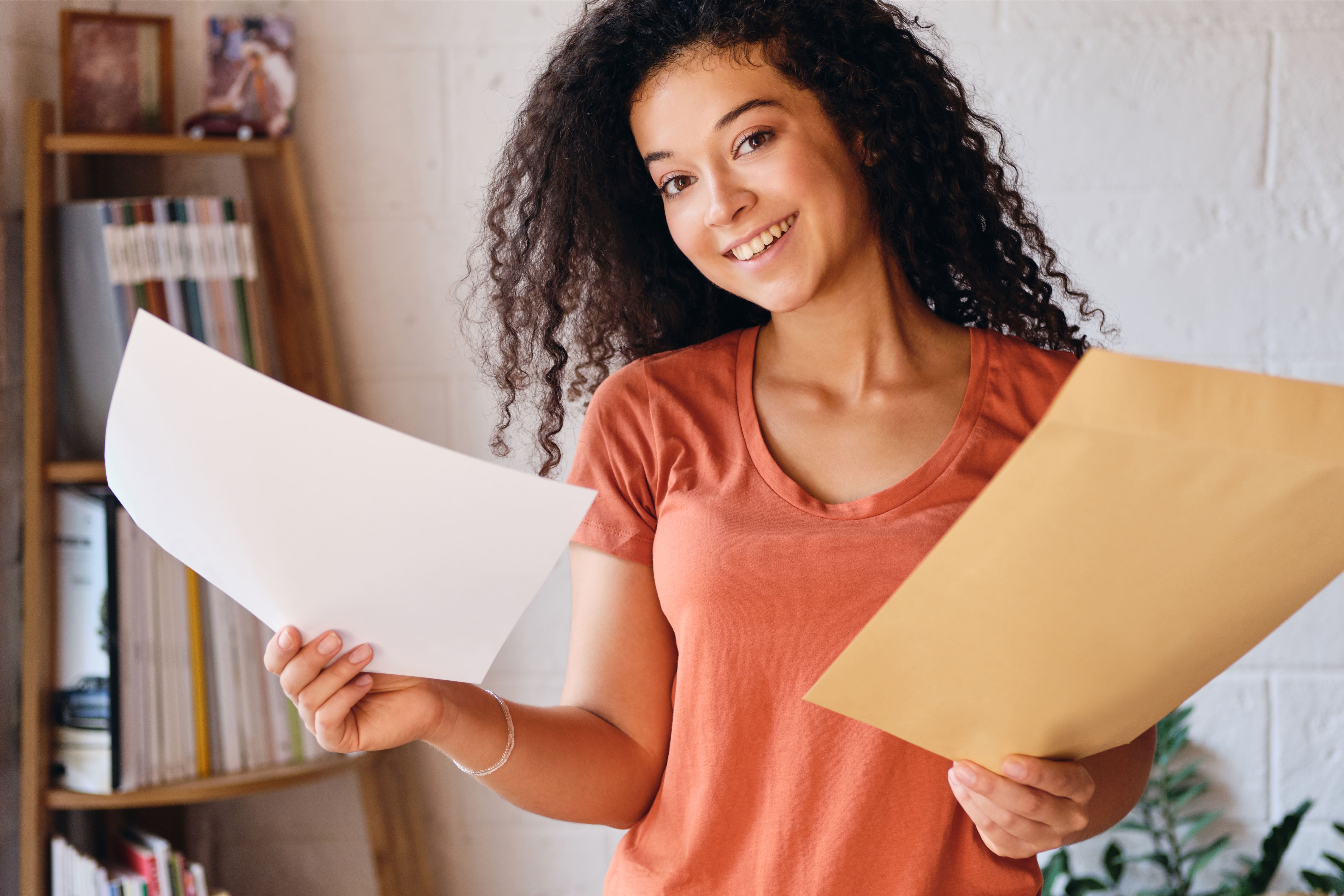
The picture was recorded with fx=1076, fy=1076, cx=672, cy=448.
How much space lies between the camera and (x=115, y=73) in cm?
164

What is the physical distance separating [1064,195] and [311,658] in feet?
4.44

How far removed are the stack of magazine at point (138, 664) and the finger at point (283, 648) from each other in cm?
91

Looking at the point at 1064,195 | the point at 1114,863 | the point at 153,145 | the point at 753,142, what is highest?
the point at 153,145

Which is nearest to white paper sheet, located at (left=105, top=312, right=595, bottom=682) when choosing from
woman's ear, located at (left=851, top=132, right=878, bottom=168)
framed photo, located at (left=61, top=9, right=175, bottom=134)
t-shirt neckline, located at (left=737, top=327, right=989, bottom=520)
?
t-shirt neckline, located at (left=737, top=327, right=989, bottom=520)

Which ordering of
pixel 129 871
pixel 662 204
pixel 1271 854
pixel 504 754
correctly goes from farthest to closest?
pixel 129 871
pixel 1271 854
pixel 662 204
pixel 504 754

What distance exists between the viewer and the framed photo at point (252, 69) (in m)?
1.65

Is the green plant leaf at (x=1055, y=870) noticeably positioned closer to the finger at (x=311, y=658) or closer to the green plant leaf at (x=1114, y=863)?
the green plant leaf at (x=1114, y=863)

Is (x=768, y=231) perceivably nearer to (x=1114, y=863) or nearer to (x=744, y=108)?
(x=744, y=108)

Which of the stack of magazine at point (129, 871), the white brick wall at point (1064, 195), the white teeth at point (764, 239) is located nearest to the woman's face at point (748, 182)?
the white teeth at point (764, 239)

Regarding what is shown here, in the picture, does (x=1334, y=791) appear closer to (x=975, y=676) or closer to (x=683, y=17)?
(x=975, y=676)

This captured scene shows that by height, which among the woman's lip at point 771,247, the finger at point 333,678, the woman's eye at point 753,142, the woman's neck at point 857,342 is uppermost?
the woman's eye at point 753,142

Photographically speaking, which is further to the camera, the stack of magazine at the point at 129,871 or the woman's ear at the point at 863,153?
the stack of magazine at the point at 129,871

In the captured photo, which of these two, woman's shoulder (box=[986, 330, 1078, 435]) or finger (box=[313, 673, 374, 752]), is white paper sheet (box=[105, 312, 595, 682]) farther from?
woman's shoulder (box=[986, 330, 1078, 435])

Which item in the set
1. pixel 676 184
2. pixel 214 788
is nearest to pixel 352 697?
pixel 676 184
